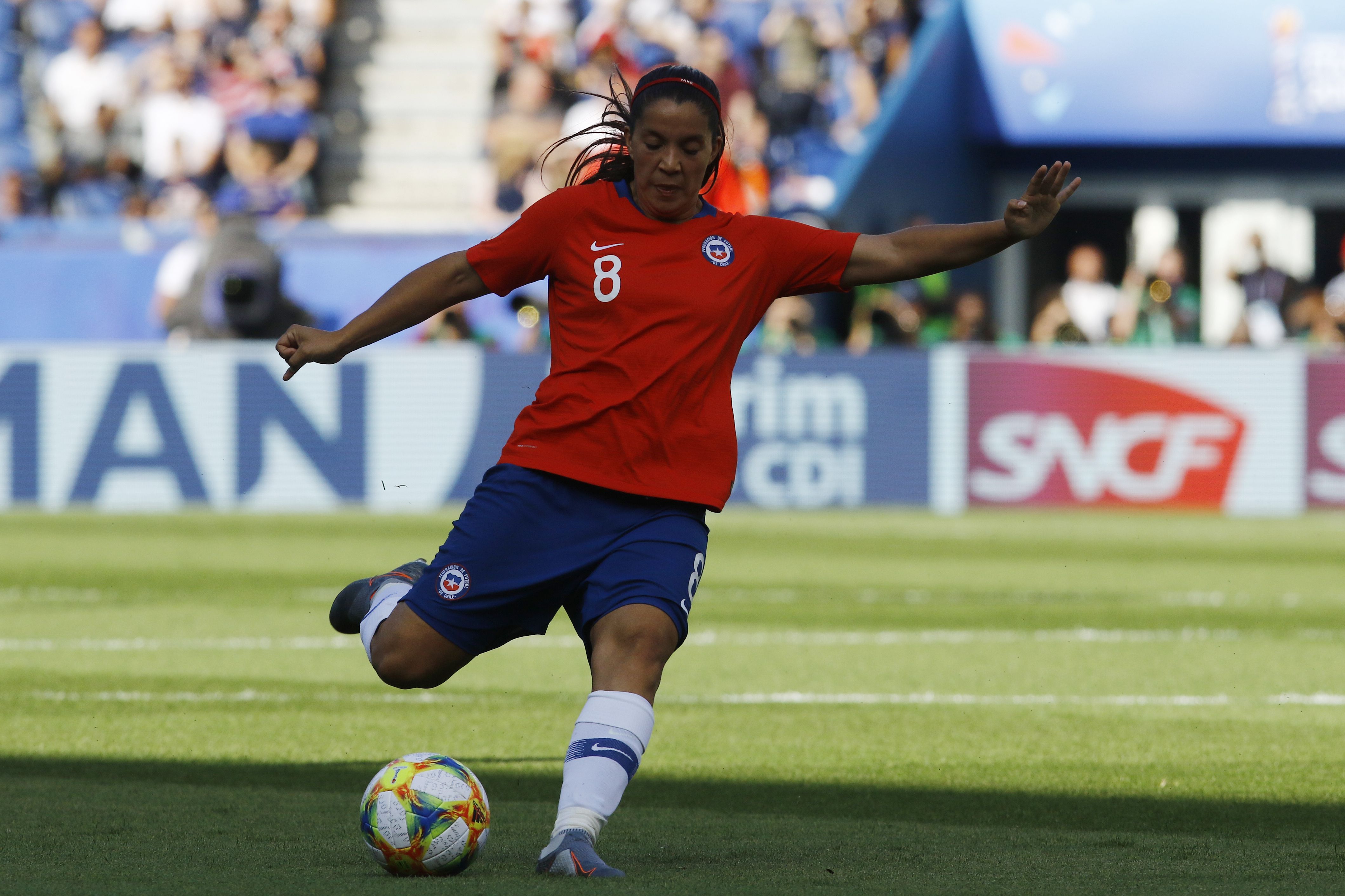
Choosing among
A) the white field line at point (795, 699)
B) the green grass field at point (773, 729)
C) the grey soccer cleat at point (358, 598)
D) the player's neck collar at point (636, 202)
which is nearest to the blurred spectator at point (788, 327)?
the green grass field at point (773, 729)

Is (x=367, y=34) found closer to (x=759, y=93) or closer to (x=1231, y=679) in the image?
(x=759, y=93)

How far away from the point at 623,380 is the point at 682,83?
0.70 meters

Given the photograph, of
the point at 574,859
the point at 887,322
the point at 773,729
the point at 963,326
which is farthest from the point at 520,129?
the point at 574,859

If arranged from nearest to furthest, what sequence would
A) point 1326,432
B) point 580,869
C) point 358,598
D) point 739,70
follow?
1. point 580,869
2. point 358,598
3. point 1326,432
4. point 739,70

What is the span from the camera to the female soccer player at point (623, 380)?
193 inches

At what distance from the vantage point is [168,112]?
22.0 m

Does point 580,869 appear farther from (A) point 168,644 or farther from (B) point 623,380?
(A) point 168,644

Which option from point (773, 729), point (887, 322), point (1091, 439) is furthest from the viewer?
point (887, 322)

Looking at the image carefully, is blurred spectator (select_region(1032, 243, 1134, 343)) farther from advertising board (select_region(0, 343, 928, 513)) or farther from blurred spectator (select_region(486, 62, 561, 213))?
blurred spectator (select_region(486, 62, 561, 213))

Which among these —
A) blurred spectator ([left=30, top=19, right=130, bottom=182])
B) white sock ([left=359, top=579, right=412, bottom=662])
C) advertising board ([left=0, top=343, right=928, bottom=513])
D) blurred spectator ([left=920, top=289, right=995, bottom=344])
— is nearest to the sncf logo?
advertising board ([left=0, top=343, right=928, bottom=513])

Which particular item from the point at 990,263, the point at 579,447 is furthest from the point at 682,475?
the point at 990,263

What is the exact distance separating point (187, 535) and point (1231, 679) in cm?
895

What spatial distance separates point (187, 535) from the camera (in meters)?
15.5

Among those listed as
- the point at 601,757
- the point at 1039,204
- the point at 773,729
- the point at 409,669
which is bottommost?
the point at 773,729
